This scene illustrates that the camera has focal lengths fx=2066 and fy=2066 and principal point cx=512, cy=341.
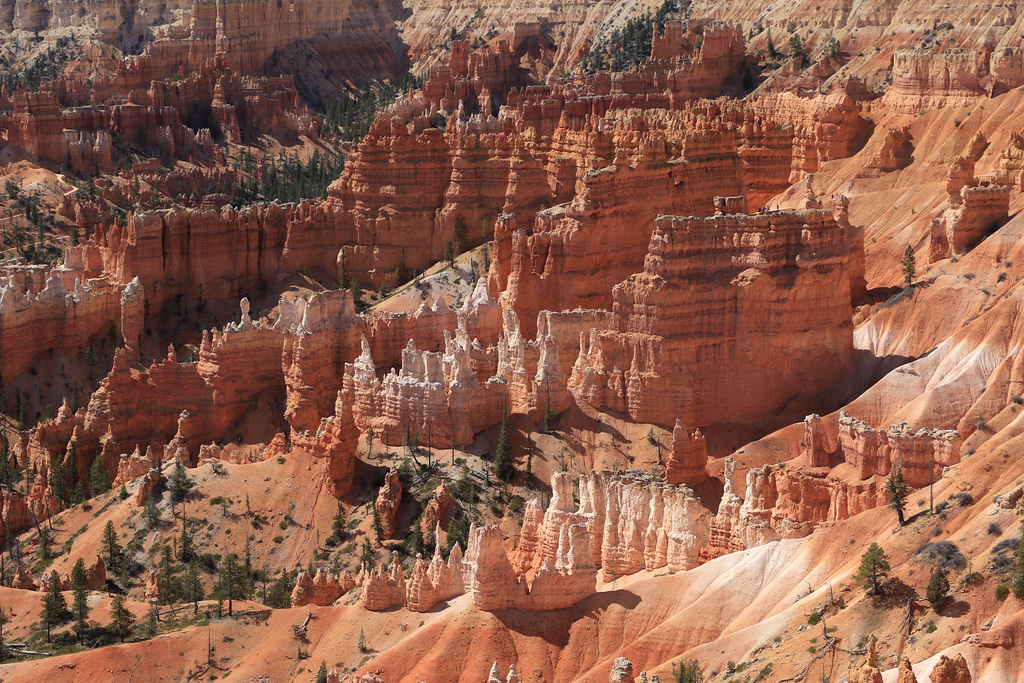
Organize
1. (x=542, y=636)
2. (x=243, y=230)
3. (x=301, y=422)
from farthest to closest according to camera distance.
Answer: (x=243, y=230)
(x=301, y=422)
(x=542, y=636)

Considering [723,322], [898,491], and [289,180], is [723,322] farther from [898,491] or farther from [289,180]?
[289,180]

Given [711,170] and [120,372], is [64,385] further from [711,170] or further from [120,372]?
[711,170]

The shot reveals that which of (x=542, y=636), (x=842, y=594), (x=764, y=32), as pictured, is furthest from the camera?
(x=764, y=32)

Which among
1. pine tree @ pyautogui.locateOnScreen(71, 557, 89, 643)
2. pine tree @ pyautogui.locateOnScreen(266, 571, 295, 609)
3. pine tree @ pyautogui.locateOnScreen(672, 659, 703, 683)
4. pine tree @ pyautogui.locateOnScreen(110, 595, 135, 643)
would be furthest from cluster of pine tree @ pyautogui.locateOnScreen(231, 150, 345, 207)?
pine tree @ pyautogui.locateOnScreen(672, 659, 703, 683)

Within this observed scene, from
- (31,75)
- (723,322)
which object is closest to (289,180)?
(31,75)

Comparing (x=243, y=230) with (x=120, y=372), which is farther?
(x=243, y=230)

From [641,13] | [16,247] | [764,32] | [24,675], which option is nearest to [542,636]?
[24,675]

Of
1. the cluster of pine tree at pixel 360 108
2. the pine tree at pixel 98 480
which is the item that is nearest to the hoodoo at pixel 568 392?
the pine tree at pixel 98 480
